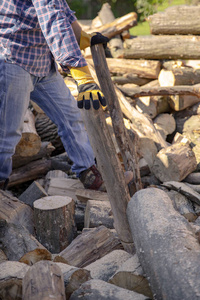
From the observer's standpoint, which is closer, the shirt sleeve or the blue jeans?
the shirt sleeve

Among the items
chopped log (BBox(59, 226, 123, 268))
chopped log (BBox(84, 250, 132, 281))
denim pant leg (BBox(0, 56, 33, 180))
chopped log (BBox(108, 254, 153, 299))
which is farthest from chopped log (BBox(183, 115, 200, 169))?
chopped log (BBox(108, 254, 153, 299))

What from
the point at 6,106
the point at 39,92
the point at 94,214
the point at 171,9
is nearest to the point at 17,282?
the point at 94,214

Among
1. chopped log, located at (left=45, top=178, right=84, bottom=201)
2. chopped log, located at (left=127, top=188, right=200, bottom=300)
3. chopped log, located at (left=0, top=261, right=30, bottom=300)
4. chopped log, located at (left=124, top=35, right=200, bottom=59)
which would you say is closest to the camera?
chopped log, located at (left=127, top=188, right=200, bottom=300)

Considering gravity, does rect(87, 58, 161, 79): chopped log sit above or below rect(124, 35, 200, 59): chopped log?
below

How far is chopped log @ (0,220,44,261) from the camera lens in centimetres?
238

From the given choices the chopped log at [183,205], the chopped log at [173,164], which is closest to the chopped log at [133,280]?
the chopped log at [183,205]

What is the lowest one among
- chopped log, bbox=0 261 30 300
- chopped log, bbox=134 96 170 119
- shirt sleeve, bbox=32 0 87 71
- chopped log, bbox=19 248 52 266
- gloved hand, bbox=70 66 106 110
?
chopped log, bbox=134 96 170 119

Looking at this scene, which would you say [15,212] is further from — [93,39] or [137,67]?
[137,67]

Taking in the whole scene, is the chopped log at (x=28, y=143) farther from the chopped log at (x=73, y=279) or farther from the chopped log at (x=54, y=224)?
the chopped log at (x=73, y=279)

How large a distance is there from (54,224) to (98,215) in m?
0.39

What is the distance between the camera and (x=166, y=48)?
6.29 metres

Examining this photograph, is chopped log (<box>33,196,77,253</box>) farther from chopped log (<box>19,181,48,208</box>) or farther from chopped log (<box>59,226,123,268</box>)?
chopped log (<box>19,181,48,208</box>)

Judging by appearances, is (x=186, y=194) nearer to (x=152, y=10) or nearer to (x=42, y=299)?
(x=42, y=299)

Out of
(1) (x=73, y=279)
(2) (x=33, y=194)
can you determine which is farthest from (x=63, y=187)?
→ (1) (x=73, y=279)
